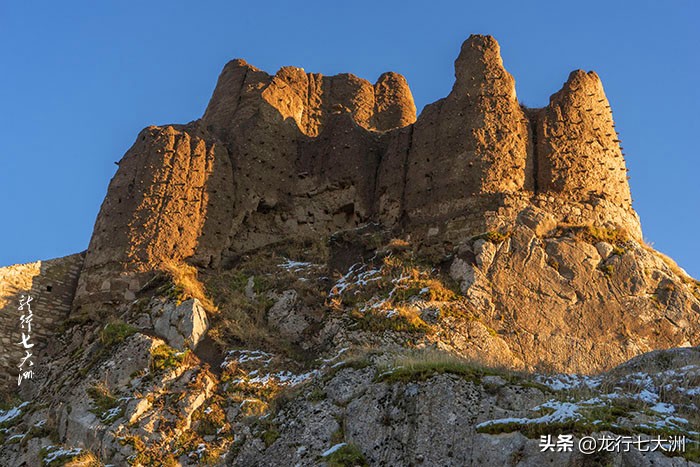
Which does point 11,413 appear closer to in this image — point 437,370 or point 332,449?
point 332,449

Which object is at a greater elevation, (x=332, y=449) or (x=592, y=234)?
(x=592, y=234)

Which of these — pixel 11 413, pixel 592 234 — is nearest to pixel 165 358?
pixel 11 413

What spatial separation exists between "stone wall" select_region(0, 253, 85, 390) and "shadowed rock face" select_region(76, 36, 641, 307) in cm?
113

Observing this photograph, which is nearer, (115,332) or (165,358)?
(165,358)

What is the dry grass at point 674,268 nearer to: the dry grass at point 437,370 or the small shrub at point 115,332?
the dry grass at point 437,370

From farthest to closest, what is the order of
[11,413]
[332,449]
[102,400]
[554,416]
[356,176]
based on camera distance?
[356,176], [11,413], [102,400], [332,449], [554,416]

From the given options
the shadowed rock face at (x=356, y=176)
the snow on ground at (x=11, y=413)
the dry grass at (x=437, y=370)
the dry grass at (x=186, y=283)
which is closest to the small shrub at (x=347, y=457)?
the dry grass at (x=437, y=370)

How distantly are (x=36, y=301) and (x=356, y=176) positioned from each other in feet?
37.2

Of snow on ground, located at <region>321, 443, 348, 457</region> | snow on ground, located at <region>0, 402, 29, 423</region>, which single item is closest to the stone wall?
snow on ground, located at <region>0, 402, 29, 423</region>

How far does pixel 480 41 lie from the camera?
2934 centimetres

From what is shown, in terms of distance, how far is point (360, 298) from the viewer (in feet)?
76.2

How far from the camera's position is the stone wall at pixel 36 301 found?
2548 centimetres

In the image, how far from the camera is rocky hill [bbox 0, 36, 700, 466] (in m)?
16.1

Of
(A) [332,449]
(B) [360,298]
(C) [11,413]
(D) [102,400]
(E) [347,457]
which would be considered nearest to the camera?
(E) [347,457]
